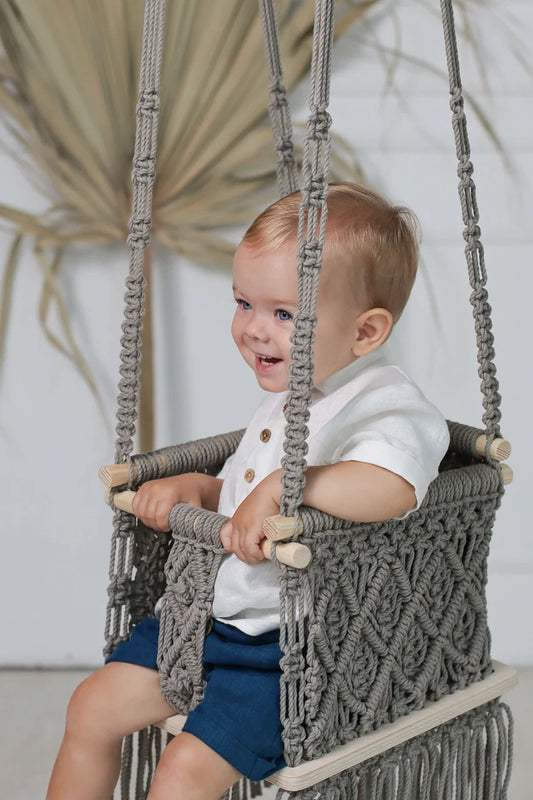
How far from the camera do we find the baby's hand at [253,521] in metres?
1.10

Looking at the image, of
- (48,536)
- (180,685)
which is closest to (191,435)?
(48,536)

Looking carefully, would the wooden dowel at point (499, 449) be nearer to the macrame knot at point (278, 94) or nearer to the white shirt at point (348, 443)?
the white shirt at point (348, 443)

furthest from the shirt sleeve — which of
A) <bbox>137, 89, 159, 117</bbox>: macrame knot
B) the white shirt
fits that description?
<bbox>137, 89, 159, 117</bbox>: macrame knot

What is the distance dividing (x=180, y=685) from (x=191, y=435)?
999mm

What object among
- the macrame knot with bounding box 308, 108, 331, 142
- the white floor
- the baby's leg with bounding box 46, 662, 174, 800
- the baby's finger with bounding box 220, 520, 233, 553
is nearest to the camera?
the macrame knot with bounding box 308, 108, 331, 142

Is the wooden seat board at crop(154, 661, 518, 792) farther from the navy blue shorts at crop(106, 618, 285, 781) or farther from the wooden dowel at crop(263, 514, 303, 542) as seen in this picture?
the wooden dowel at crop(263, 514, 303, 542)

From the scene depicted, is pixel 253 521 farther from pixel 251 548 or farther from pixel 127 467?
pixel 127 467

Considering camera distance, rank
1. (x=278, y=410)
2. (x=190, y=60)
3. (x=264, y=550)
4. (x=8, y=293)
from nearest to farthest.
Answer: (x=264, y=550) → (x=278, y=410) → (x=190, y=60) → (x=8, y=293)

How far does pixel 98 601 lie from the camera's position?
2.26m

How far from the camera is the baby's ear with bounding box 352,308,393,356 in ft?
4.03

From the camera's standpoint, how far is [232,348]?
212 centimetres

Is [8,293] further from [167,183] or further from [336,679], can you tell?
[336,679]

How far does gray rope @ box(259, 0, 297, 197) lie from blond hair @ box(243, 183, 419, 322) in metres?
0.25

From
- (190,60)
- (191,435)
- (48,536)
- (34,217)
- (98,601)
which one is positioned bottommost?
(98,601)
